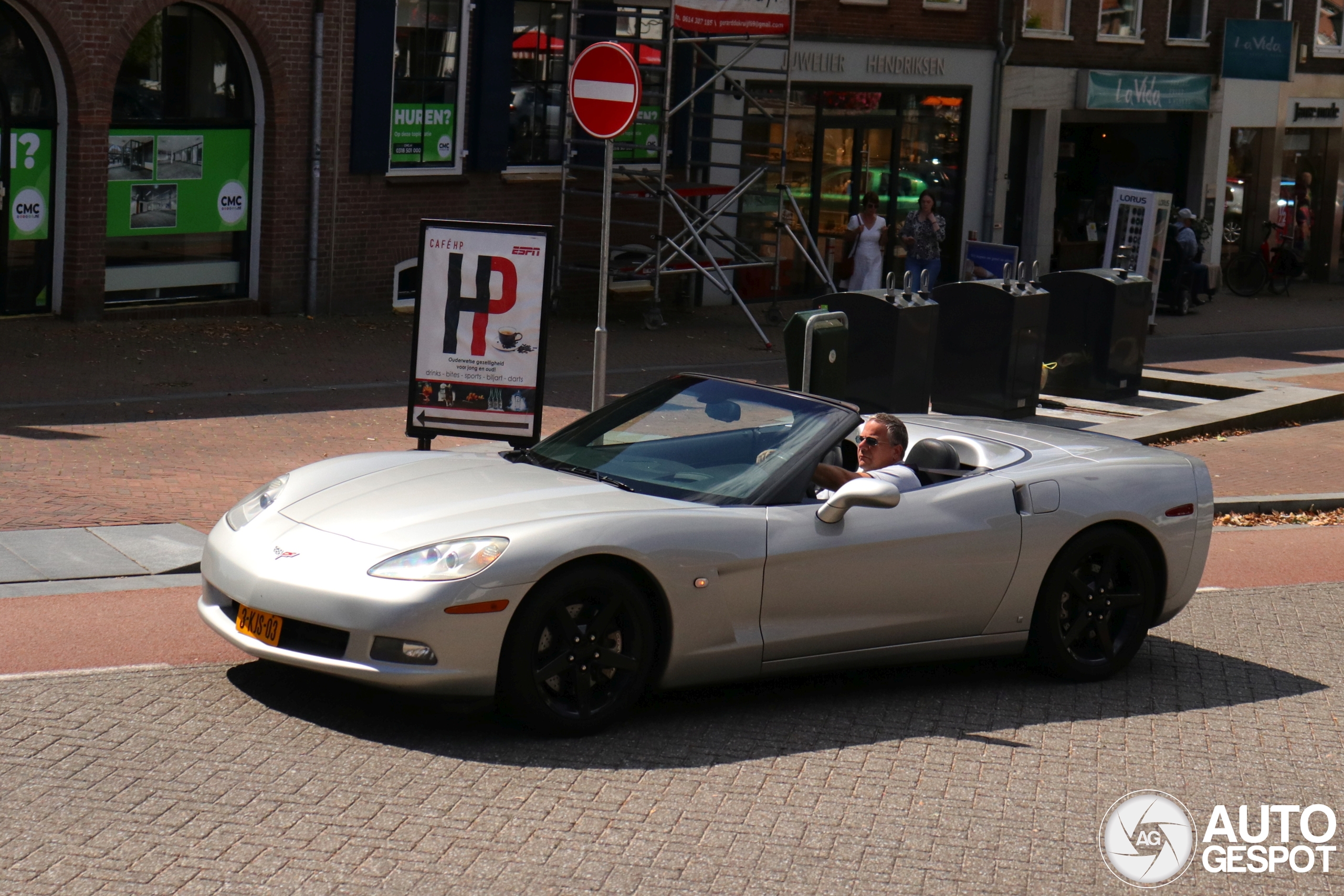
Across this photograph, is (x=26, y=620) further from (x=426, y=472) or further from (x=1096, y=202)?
(x=1096, y=202)

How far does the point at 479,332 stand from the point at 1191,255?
19034mm

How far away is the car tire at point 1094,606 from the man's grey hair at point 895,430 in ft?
2.80

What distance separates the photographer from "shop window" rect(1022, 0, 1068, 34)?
94.9 feet

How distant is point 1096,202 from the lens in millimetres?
32094

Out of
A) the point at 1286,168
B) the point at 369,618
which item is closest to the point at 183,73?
the point at 369,618

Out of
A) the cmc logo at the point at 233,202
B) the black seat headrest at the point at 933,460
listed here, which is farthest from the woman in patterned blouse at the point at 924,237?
the black seat headrest at the point at 933,460

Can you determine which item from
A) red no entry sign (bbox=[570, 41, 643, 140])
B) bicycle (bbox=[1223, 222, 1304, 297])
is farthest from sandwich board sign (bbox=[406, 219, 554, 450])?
bicycle (bbox=[1223, 222, 1304, 297])

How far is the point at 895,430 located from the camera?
698cm

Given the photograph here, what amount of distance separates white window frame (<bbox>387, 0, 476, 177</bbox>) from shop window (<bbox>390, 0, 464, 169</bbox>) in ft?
0.04

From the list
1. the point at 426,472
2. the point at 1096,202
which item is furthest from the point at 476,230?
the point at 1096,202

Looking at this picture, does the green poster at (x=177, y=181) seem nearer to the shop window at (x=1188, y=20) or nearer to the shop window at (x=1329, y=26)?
the shop window at (x=1188, y=20)

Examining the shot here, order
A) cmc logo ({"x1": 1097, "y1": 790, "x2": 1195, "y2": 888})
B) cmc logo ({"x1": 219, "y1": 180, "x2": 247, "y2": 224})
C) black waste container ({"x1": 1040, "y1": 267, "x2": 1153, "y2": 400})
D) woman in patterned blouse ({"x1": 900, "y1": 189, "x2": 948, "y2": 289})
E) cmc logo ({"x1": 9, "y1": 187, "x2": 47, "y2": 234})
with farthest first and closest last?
woman in patterned blouse ({"x1": 900, "y1": 189, "x2": 948, "y2": 289}) → cmc logo ({"x1": 219, "y1": 180, "x2": 247, "y2": 224}) → cmc logo ({"x1": 9, "y1": 187, "x2": 47, "y2": 234}) → black waste container ({"x1": 1040, "y1": 267, "x2": 1153, "y2": 400}) → cmc logo ({"x1": 1097, "y1": 790, "x2": 1195, "y2": 888})

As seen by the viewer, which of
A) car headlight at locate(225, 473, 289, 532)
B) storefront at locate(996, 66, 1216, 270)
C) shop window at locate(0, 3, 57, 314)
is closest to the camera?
car headlight at locate(225, 473, 289, 532)

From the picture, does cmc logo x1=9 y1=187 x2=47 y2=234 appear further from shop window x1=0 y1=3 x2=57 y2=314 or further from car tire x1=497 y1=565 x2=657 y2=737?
car tire x1=497 y1=565 x2=657 y2=737
